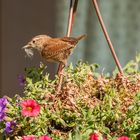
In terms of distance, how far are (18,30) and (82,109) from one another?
2.54 metres

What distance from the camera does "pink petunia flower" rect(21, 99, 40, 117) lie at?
201cm

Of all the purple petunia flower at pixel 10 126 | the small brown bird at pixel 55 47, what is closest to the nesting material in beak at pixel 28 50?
the small brown bird at pixel 55 47

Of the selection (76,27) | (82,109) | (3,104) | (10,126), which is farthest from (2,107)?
(76,27)

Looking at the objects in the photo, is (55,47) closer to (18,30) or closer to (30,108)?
(30,108)

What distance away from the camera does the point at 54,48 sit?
8.04 ft

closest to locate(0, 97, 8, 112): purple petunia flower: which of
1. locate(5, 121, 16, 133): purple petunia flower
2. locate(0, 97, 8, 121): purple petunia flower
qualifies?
locate(0, 97, 8, 121): purple petunia flower

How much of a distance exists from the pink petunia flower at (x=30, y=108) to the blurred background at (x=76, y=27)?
240cm

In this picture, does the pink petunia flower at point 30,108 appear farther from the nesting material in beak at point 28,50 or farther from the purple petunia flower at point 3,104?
the nesting material in beak at point 28,50

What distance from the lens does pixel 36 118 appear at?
2066 mm

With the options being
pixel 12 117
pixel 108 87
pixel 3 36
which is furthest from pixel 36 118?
pixel 3 36

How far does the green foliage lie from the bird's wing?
146 mm

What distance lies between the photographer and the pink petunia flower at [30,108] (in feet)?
6.60

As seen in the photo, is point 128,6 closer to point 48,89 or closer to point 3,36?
point 3,36

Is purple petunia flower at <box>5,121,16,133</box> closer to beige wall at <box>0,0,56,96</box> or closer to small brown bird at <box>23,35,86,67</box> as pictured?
small brown bird at <box>23,35,86,67</box>
